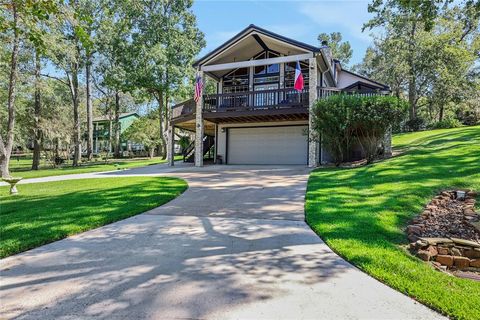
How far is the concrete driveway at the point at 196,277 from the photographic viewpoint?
2.69 m

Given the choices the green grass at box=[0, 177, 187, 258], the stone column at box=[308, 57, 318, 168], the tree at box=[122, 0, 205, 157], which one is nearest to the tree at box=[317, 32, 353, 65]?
the tree at box=[122, 0, 205, 157]

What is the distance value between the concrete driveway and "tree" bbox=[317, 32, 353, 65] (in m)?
41.4

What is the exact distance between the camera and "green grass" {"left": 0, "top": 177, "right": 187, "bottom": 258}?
486 cm

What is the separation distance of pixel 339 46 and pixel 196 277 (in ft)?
147

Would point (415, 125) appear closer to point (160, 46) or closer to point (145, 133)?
point (160, 46)

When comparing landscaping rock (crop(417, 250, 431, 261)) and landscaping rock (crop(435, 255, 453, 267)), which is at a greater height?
landscaping rock (crop(417, 250, 431, 261))

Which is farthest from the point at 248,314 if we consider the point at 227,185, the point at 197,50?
the point at 197,50

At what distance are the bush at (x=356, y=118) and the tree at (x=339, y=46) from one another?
32.9m

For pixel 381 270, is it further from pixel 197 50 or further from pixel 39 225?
pixel 197 50

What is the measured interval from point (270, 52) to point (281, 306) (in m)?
16.9

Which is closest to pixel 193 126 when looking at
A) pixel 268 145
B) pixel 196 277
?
pixel 268 145

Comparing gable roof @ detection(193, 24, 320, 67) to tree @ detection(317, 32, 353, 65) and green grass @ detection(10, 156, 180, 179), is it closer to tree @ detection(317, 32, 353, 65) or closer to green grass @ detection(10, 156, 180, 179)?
green grass @ detection(10, 156, 180, 179)

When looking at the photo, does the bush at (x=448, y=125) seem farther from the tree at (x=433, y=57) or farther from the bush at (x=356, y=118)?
the bush at (x=356, y=118)

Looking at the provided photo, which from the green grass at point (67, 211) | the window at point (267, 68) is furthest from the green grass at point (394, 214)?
the window at point (267, 68)
